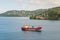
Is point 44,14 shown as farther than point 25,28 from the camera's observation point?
Yes

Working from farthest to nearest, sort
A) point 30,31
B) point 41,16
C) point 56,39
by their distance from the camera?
point 41,16
point 30,31
point 56,39

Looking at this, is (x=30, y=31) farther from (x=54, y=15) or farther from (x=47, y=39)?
(x=54, y=15)

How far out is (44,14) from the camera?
47.4 metres

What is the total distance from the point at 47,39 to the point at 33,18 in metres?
32.1

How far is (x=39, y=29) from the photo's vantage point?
21.8 metres

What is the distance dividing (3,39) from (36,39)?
2.58m

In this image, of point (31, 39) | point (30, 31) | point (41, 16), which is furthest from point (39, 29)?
point (41, 16)

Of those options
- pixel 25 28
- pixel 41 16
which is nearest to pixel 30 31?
pixel 25 28

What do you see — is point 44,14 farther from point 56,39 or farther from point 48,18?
point 56,39

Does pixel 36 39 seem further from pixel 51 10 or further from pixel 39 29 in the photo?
pixel 51 10

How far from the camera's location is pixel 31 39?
15.4 m

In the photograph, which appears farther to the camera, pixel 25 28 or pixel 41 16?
pixel 41 16

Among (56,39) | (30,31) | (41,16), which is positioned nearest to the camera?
(56,39)

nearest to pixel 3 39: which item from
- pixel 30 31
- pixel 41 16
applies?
pixel 30 31
